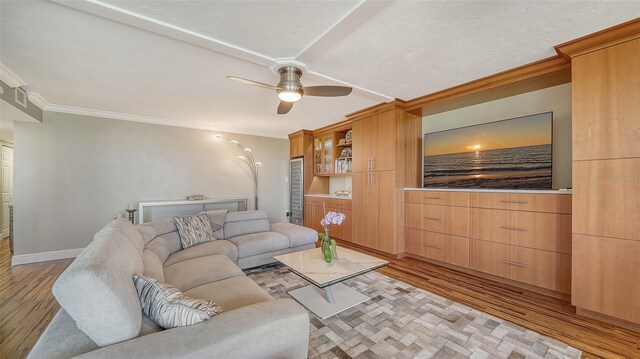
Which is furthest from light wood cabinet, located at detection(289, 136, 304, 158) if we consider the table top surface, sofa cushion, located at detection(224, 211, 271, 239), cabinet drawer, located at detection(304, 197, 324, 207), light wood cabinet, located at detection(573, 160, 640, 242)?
light wood cabinet, located at detection(573, 160, 640, 242)

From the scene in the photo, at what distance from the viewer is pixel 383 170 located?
3.75 metres

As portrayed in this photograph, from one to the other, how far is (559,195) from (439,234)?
4.37ft

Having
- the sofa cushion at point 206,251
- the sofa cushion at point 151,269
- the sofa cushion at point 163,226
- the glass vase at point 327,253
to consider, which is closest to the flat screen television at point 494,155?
the glass vase at point 327,253

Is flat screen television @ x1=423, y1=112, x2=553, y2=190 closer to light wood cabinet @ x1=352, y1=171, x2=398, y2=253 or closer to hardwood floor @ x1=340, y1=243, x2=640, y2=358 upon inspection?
light wood cabinet @ x1=352, y1=171, x2=398, y2=253

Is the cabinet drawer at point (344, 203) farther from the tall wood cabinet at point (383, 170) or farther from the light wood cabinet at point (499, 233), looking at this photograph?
the light wood cabinet at point (499, 233)

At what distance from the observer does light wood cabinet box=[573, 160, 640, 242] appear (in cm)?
185

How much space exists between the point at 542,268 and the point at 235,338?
10.1ft

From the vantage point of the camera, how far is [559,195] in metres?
2.37

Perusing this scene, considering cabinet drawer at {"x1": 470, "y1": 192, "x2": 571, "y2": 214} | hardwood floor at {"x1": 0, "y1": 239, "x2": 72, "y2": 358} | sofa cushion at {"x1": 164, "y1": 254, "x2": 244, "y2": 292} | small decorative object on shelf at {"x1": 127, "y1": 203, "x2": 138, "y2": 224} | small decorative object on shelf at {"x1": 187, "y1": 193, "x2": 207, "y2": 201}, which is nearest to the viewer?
hardwood floor at {"x1": 0, "y1": 239, "x2": 72, "y2": 358}

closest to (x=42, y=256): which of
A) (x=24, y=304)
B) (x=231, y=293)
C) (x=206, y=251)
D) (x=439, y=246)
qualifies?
(x=24, y=304)

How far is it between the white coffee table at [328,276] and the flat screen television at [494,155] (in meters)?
1.87

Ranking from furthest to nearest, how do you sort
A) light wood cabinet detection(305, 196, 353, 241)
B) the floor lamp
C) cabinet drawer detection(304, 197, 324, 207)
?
the floor lamp → cabinet drawer detection(304, 197, 324, 207) → light wood cabinet detection(305, 196, 353, 241)

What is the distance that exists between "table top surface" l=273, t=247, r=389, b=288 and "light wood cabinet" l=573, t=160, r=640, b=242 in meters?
1.76

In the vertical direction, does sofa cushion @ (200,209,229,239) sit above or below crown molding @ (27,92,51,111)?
below
